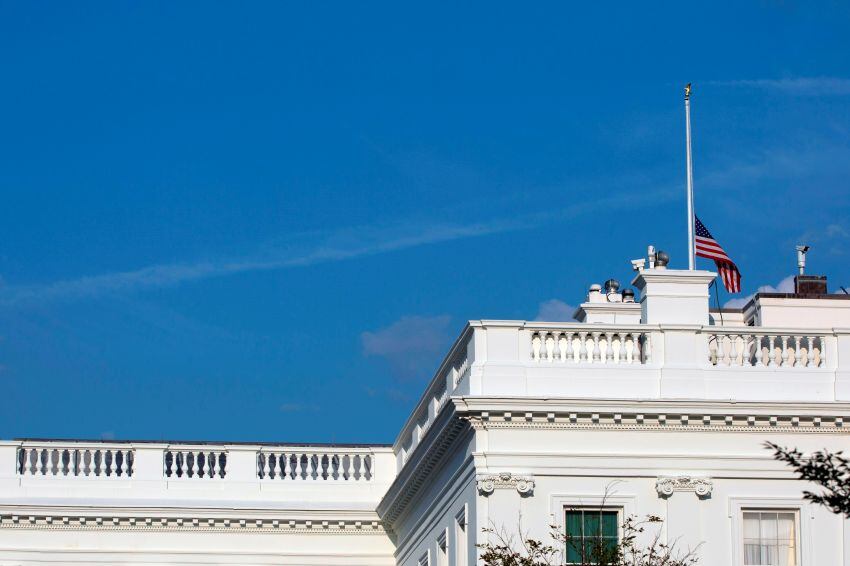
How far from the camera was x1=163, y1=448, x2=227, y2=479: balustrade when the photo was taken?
45.4 meters

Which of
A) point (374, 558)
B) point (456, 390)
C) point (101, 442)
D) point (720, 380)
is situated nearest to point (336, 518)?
point (374, 558)

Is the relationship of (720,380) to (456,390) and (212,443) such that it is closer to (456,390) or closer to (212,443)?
(456,390)

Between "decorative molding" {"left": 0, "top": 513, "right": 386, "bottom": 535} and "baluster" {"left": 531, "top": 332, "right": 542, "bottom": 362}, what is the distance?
1111 cm

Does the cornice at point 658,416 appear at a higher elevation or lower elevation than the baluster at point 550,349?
lower

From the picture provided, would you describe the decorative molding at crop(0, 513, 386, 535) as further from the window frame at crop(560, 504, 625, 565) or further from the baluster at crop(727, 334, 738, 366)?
the baluster at crop(727, 334, 738, 366)

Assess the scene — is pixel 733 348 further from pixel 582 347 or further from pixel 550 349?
pixel 550 349

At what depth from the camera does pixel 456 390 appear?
1411 inches

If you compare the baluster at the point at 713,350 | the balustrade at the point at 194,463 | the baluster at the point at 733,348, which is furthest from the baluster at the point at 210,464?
the baluster at the point at 733,348

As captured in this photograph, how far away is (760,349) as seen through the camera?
35156 millimetres

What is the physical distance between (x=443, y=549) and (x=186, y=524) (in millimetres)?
8346

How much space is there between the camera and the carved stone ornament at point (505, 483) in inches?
1332

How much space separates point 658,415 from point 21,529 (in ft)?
52.7

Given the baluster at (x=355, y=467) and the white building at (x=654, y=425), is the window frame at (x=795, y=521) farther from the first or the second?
the baluster at (x=355, y=467)

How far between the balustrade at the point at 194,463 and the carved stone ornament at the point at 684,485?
1399cm
